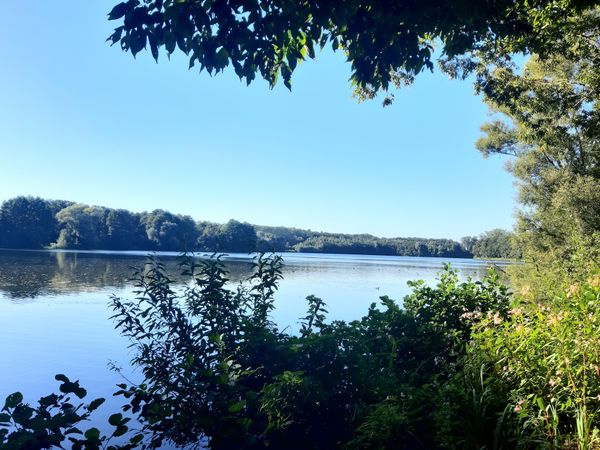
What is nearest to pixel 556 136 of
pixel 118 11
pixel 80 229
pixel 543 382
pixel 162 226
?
pixel 543 382

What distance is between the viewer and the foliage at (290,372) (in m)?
2.94

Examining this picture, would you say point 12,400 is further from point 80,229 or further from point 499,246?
point 80,229

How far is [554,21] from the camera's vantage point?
614cm

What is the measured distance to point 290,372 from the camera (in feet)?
9.94

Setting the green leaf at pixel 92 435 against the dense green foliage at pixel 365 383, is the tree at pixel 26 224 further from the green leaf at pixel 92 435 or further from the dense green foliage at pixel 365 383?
the green leaf at pixel 92 435

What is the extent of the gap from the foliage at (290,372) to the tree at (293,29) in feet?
6.64

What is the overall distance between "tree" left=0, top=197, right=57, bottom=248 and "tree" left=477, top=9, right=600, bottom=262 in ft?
263

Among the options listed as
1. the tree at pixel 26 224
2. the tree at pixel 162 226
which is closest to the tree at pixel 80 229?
the tree at pixel 26 224

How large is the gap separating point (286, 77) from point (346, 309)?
14.5 meters

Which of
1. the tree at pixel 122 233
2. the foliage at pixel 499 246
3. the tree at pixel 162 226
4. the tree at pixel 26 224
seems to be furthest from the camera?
the tree at pixel 122 233

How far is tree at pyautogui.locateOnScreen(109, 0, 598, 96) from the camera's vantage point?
2.68 meters

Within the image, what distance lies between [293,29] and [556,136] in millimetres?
9964

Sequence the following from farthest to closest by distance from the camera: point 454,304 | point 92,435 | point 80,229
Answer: point 80,229
point 454,304
point 92,435

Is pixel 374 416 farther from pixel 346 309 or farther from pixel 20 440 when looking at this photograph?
pixel 346 309
